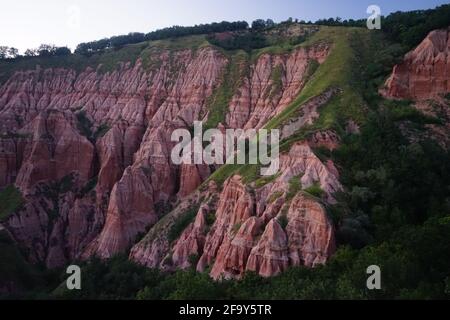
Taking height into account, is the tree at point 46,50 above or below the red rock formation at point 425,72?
above

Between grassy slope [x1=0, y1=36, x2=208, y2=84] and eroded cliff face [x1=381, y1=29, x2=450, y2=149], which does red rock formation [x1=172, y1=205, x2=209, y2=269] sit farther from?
grassy slope [x1=0, y1=36, x2=208, y2=84]

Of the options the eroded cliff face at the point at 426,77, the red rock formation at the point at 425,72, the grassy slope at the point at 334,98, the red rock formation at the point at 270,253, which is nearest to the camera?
the red rock formation at the point at 270,253

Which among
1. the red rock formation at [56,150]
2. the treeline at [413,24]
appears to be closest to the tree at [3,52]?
the red rock formation at [56,150]

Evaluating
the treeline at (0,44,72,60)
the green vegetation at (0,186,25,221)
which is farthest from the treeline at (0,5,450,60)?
the green vegetation at (0,186,25,221)

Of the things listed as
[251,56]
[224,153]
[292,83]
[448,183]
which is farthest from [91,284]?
[251,56]

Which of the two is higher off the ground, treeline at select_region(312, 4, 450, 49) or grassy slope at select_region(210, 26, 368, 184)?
treeline at select_region(312, 4, 450, 49)

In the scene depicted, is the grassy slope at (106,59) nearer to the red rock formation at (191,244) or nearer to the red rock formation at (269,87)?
the red rock formation at (269,87)
